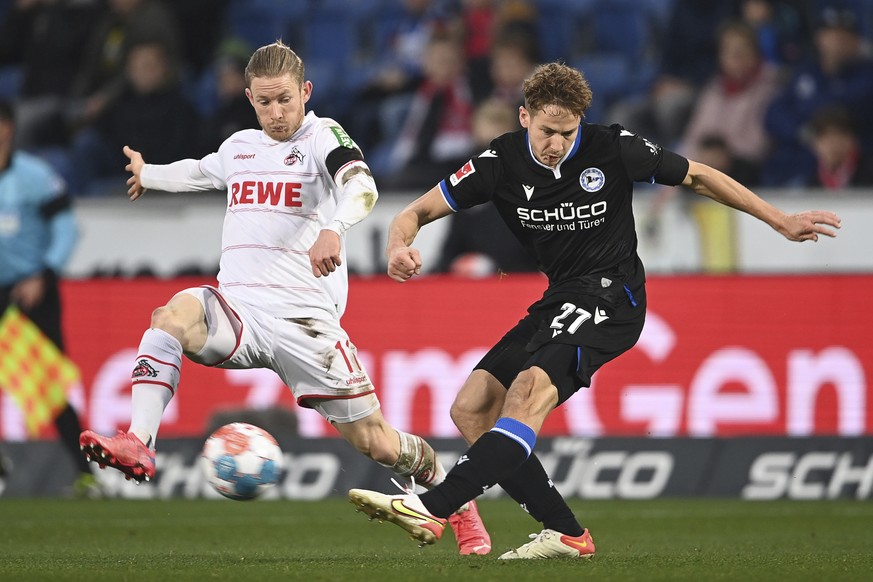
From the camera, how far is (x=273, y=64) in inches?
283

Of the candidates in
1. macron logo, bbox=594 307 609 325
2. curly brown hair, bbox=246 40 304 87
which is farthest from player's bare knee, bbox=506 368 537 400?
curly brown hair, bbox=246 40 304 87

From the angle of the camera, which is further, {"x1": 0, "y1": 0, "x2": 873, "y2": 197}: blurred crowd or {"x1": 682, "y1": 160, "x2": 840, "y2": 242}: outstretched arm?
{"x1": 0, "y1": 0, "x2": 873, "y2": 197}: blurred crowd

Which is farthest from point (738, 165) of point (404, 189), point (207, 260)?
point (207, 260)

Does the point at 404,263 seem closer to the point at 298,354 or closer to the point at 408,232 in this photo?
the point at 408,232

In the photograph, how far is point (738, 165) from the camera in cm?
Answer: 1398

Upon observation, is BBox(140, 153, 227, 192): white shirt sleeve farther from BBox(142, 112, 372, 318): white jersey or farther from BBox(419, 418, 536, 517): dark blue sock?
BBox(419, 418, 536, 517): dark blue sock

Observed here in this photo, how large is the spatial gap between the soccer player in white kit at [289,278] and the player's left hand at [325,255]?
1.49 feet

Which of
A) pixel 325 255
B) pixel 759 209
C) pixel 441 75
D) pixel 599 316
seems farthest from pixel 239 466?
pixel 441 75

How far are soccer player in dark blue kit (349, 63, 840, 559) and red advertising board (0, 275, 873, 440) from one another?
486 centimetres

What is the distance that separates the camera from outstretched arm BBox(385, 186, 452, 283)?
250 inches

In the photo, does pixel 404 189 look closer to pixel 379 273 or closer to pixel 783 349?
pixel 379 273

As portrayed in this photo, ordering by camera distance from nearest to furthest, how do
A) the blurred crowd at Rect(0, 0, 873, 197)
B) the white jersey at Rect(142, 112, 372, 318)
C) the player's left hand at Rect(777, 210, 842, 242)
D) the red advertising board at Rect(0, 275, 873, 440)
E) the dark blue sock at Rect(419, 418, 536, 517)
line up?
the dark blue sock at Rect(419, 418, 536, 517) → the player's left hand at Rect(777, 210, 842, 242) → the white jersey at Rect(142, 112, 372, 318) → the red advertising board at Rect(0, 275, 873, 440) → the blurred crowd at Rect(0, 0, 873, 197)

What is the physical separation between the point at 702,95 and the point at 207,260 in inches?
200

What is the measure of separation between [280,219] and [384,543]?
6.79 feet
